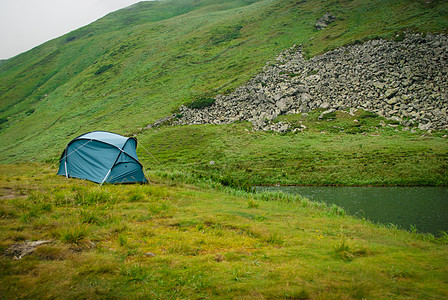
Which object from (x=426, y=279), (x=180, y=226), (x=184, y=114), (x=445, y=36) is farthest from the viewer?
(x=184, y=114)

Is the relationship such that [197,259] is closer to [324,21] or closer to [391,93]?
[391,93]

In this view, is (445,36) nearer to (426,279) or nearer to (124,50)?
(426,279)

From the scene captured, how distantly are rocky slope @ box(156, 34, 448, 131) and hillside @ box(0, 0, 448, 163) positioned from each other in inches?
292

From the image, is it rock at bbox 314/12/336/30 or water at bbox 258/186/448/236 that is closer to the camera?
water at bbox 258/186/448/236

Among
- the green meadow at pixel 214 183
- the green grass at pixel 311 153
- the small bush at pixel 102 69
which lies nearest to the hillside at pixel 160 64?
the small bush at pixel 102 69

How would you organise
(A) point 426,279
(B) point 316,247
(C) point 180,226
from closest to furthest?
(A) point 426,279, (B) point 316,247, (C) point 180,226

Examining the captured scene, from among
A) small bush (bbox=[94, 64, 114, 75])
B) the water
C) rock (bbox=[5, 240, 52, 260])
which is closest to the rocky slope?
the water

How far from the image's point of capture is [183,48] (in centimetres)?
11550

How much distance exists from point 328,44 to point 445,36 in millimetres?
29779

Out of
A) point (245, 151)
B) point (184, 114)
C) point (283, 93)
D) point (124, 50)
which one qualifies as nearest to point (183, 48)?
point (124, 50)

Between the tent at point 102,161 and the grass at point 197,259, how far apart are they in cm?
630

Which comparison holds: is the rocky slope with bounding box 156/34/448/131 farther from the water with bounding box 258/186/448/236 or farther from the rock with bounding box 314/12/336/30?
the rock with bounding box 314/12/336/30

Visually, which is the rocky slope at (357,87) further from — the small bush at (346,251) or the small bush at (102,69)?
the small bush at (102,69)

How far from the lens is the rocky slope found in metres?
47.8
